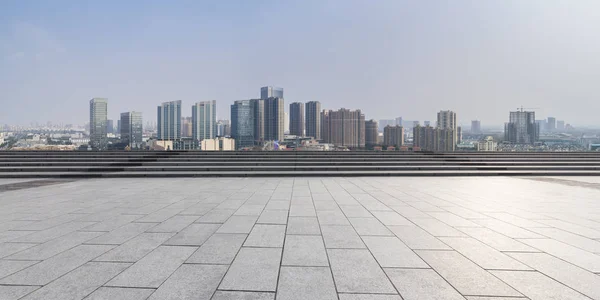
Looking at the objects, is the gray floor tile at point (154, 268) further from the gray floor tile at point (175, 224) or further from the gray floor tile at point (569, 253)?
the gray floor tile at point (569, 253)

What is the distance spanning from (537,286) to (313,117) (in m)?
175

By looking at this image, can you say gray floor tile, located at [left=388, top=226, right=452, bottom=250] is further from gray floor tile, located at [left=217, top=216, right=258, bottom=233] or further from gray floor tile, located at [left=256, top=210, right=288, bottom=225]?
gray floor tile, located at [left=217, top=216, right=258, bottom=233]

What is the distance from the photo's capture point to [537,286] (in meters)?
3.75

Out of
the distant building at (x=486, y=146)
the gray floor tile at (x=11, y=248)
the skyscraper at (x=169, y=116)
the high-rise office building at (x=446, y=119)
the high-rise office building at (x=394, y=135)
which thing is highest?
the skyscraper at (x=169, y=116)

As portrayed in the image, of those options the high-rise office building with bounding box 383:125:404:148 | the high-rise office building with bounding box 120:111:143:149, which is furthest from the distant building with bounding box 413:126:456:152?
the high-rise office building with bounding box 120:111:143:149

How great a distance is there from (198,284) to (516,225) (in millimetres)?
6985

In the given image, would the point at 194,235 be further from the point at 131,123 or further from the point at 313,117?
the point at 313,117

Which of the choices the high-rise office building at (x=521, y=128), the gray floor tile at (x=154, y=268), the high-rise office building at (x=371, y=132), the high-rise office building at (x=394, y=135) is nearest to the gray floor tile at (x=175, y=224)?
the gray floor tile at (x=154, y=268)

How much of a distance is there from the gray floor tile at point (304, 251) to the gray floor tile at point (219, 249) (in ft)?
2.89

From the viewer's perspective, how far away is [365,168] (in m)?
18.0

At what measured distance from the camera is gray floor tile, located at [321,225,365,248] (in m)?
5.32

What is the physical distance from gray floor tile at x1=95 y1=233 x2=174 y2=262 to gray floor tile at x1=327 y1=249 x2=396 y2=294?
124 inches

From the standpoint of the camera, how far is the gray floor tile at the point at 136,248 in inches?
184

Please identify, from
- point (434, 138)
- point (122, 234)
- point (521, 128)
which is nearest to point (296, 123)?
point (434, 138)
